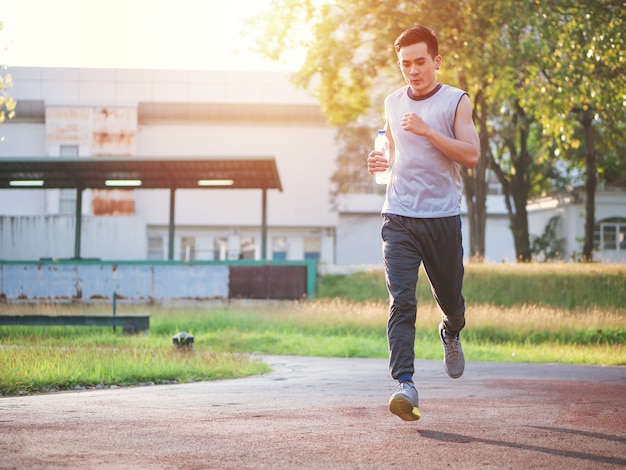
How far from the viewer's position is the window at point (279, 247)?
49938 mm

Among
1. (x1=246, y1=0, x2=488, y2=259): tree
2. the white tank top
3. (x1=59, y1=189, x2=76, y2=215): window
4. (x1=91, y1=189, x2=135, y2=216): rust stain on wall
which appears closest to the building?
(x1=59, y1=189, x2=76, y2=215): window

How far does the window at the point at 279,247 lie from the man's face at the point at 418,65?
142 feet

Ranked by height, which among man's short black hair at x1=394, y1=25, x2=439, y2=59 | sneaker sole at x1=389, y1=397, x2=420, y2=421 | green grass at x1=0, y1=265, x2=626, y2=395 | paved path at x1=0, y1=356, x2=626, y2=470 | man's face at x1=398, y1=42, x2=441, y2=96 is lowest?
green grass at x1=0, y1=265, x2=626, y2=395

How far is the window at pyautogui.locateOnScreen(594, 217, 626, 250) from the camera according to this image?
52375 mm

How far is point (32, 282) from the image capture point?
29.7 meters

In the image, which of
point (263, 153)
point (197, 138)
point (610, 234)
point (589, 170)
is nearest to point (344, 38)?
point (589, 170)

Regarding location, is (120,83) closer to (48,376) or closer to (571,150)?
(571,150)

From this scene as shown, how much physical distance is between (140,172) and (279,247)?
747 inches

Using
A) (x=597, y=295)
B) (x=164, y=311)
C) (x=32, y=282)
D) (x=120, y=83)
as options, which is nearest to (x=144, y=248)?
(x=120, y=83)

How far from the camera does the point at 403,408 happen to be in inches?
232

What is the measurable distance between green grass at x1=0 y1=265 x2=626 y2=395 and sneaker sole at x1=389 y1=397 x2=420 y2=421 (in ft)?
15.8

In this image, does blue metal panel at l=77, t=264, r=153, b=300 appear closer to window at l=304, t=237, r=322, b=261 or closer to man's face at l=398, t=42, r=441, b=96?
window at l=304, t=237, r=322, b=261

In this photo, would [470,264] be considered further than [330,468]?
Yes

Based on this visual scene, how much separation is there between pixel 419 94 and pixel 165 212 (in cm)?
4276
